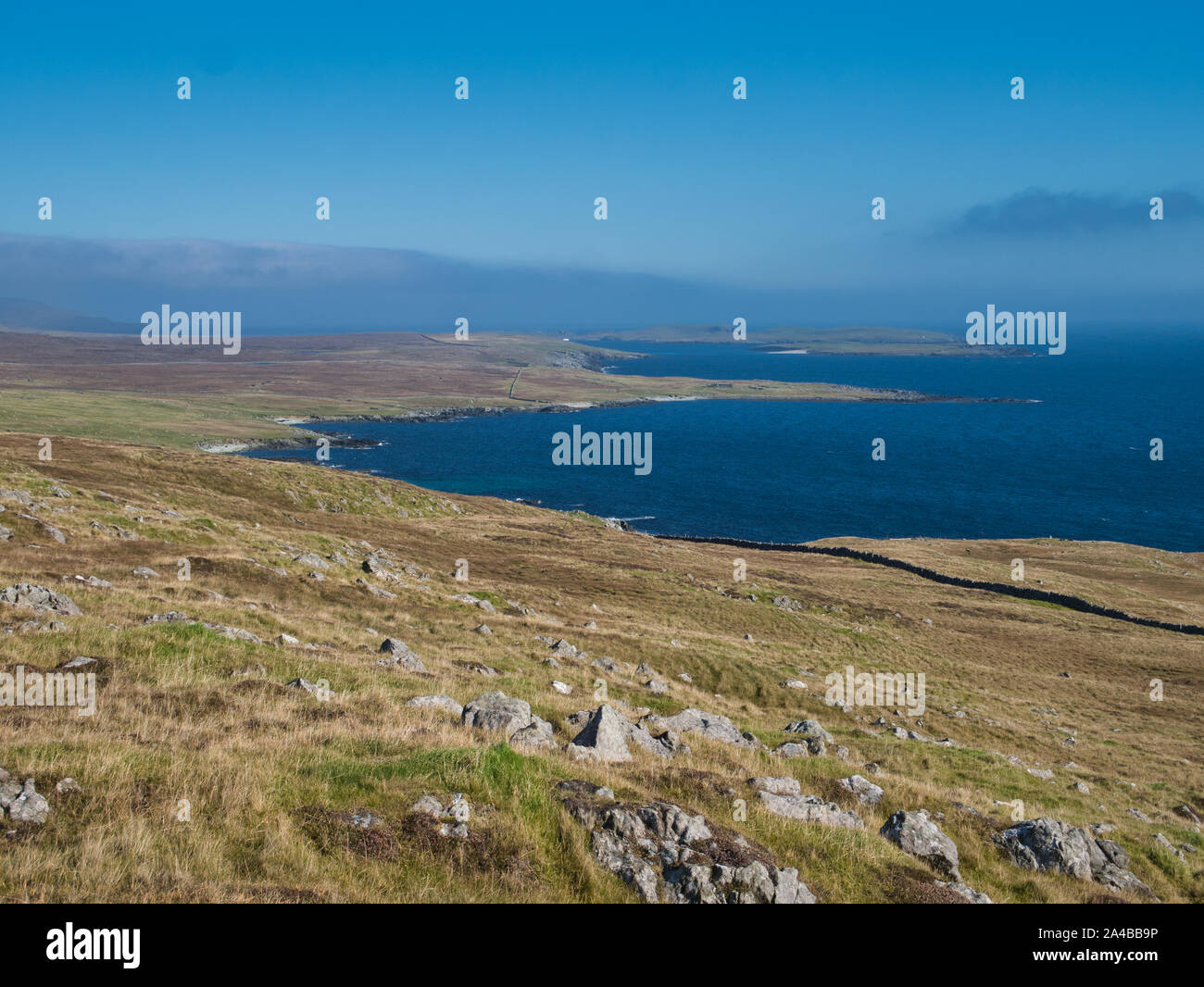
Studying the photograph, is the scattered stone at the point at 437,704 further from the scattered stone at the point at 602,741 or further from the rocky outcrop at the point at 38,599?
the rocky outcrop at the point at 38,599

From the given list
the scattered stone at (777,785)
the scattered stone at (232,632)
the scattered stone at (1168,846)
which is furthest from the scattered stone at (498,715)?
the scattered stone at (1168,846)

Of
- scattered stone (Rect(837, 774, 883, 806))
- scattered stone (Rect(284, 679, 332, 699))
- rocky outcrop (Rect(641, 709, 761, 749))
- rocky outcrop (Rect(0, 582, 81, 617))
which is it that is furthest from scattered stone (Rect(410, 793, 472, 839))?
rocky outcrop (Rect(0, 582, 81, 617))

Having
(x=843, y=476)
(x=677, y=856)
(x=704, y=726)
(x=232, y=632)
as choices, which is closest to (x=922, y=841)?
(x=677, y=856)

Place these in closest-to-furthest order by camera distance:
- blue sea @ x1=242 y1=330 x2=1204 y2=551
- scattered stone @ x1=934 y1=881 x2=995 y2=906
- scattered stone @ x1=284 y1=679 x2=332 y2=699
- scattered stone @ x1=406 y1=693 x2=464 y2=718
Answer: scattered stone @ x1=934 y1=881 x2=995 y2=906, scattered stone @ x1=284 y1=679 x2=332 y2=699, scattered stone @ x1=406 y1=693 x2=464 y2=718, blue sea @ x1=242 y1=330 x2=1204 y2=551

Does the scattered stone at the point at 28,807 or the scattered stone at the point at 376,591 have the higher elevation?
the scattered stone at the point at 28,807

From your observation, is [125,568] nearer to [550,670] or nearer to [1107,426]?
[550,670]

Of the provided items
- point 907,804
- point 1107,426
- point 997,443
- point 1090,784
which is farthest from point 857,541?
point 1107,426

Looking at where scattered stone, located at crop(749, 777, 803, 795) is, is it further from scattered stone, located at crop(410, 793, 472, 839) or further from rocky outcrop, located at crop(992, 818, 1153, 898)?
scattered stone, located at crop(410, 793, 472, 839)
